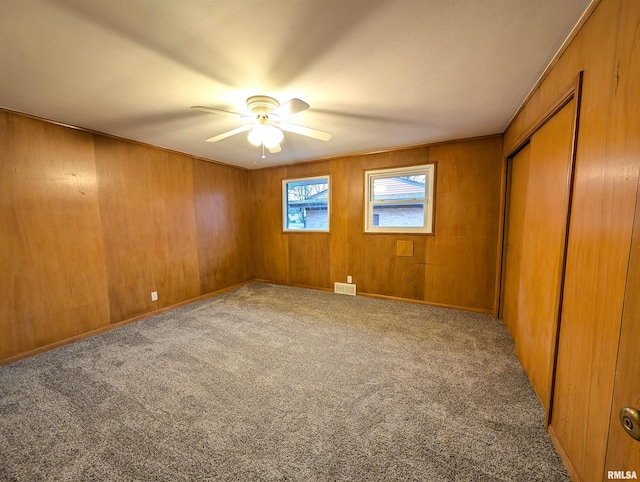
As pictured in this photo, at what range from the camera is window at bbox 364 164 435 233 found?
351 centimetres

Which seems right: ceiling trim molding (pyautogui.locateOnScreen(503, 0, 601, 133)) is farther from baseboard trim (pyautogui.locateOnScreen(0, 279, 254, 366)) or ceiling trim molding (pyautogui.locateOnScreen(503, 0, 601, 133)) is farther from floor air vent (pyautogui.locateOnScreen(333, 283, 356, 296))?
baseboard trim (pyautogui.locateOnScreen(0, 279, 254, 366))

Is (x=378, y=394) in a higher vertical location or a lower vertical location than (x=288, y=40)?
lower

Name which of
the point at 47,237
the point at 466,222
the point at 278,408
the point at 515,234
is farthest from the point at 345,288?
the point at 47,237

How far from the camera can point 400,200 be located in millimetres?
3676

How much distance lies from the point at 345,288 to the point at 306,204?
1662mm

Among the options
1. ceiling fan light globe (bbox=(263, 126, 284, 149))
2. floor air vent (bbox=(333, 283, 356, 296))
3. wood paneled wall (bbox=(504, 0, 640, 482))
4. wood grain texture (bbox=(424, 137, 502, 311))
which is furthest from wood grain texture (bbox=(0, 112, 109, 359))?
wood grain texture (bbox=(424, 137, 502, 311))

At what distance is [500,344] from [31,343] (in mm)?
4549

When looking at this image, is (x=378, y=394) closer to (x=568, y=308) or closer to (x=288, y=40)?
(x=568, y=308)

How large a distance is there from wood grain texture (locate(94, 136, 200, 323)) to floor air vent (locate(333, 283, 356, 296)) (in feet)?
7.50

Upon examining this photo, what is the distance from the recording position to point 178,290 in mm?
3684

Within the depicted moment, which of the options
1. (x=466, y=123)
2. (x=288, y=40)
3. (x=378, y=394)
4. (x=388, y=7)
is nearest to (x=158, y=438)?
(x=378, y=394)

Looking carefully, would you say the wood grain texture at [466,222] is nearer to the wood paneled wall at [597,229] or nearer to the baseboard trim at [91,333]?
the wood paneled wall at [597,229]

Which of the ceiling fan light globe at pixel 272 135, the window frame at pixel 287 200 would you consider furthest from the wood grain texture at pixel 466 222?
the ceiling fan light globe at pixel 272 135

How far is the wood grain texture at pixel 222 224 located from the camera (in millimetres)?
4043
